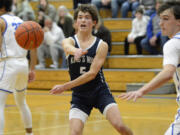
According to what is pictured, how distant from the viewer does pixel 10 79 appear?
488 cm

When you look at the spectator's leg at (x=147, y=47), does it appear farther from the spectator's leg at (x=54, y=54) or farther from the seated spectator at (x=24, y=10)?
the seated spectator at (x=24, y=10)

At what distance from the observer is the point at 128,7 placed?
41.7ft

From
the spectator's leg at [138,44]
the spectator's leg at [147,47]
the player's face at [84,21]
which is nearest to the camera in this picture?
the player's face at [84,21]

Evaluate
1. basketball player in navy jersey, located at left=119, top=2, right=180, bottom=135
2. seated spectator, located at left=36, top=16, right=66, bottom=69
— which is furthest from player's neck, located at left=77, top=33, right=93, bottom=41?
seated spectator, located at left=36, top=16, right=66, bottom=69

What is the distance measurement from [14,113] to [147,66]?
4.68m

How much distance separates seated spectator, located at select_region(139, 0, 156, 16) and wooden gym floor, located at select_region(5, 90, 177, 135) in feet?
10.6

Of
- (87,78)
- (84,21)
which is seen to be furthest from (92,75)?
(84,21)

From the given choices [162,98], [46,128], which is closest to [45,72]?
[162,98]

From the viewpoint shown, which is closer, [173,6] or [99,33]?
[173,6]

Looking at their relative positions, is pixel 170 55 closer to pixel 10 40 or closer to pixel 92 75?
pixel 92 75

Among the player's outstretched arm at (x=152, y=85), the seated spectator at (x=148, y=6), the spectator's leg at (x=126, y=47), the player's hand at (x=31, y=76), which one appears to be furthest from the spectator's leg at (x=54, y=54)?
the player's outstretched arm at (x=152, y=85)

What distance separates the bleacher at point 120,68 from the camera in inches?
425

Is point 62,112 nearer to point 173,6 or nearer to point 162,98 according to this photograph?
point 162,98

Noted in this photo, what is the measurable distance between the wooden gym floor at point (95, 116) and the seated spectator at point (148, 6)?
324cm
